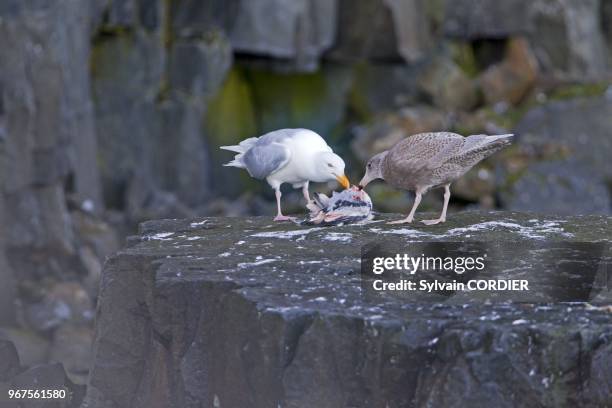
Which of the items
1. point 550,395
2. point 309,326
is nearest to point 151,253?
point 309,326

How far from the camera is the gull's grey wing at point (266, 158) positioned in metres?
6.88

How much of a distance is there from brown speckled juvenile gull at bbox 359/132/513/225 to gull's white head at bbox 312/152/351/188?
26cm

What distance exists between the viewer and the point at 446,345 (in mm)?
5176

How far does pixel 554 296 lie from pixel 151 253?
2111 millimetres

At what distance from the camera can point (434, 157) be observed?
659 centimetres

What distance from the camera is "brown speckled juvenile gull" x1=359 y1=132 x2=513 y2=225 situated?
655 centimetres

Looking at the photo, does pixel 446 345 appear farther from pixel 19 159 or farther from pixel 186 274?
pixel 19 159

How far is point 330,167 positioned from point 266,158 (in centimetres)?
41
